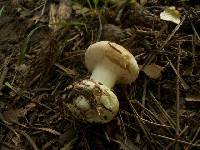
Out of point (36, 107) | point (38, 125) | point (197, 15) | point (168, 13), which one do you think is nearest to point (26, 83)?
point (36, 107)

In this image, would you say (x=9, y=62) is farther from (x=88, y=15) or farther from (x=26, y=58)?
(x=88, y=15)

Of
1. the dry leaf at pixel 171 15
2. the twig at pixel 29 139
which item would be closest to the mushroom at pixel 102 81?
the twig at pixel 29 139

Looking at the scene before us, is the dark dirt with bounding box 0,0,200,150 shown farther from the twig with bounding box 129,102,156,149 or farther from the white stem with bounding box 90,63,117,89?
the white stem with bounding box 90,63,117,89

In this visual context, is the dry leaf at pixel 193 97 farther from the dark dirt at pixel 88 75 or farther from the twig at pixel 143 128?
the twig at pixel 143 128

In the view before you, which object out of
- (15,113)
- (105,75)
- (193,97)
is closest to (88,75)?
(105,75)

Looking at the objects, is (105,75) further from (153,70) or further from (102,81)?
(153,70)

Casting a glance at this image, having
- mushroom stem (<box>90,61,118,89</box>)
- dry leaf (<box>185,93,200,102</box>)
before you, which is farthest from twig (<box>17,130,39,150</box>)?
dry leaf (<box>185,93,200,102</box>)

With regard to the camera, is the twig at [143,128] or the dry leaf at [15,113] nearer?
the twig at [143,128]
